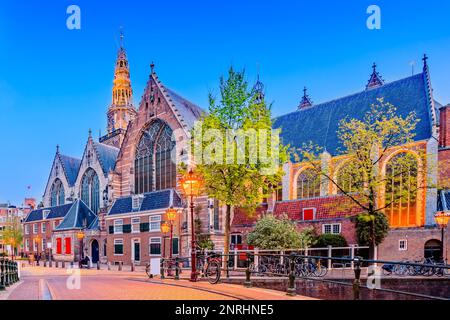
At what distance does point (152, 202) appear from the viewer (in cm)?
3616

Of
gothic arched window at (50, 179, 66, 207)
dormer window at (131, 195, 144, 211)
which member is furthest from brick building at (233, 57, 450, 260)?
gothic arched window at (50, 179, 66, 207)

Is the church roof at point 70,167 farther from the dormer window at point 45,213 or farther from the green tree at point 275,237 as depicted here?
the green tree at point 275,237

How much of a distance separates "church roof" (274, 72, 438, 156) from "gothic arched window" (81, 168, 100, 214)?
3011cm

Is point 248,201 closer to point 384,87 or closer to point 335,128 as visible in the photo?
point 335,128

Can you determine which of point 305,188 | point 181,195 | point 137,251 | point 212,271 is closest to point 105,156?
point 137,251

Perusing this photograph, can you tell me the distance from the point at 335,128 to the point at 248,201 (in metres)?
22.0

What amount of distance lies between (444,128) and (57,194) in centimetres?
5944

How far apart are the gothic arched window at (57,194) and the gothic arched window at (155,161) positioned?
79.2ft

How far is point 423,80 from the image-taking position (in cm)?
3147

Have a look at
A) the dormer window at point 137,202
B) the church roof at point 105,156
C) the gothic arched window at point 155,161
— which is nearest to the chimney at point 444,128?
the gothic arched window at point 155,161

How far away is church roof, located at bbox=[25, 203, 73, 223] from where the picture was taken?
51.8 metres

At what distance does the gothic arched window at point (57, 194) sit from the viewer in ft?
183

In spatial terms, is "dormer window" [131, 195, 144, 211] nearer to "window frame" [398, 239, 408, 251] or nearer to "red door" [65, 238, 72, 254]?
"red door" [65, 238, 72, 254]
